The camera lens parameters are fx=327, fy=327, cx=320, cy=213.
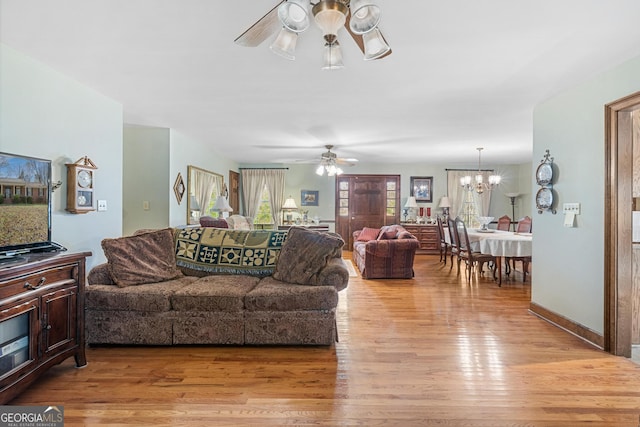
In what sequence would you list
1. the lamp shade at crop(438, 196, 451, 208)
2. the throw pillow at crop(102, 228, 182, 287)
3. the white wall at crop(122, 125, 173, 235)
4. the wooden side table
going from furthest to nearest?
the lamp shade at crop(438, 196, 451, 208)
the wooden side table
the white wall at crop(122, 125, 173, 235)
the throw pillow at crop(102, 228, 182, 287)

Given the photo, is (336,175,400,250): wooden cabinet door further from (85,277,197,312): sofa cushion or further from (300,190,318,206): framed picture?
(85,277,197,312): sofa cushion

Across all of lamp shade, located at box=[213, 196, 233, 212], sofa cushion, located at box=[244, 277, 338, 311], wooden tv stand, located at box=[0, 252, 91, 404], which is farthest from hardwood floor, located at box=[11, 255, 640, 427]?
lamp shade, located at box=[213, 196, 233, 212]

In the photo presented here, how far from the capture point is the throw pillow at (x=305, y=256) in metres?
2.98

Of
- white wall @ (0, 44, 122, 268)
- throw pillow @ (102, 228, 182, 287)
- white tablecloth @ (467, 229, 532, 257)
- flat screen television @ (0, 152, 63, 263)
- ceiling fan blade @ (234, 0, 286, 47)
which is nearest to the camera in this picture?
ceiling fan blade @ (234, 0, 286, 47)

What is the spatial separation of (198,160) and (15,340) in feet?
14.4

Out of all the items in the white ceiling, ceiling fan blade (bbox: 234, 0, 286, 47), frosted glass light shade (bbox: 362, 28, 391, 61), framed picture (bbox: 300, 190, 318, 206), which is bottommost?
framed picture (bbox: 300, 190, 318, 206)

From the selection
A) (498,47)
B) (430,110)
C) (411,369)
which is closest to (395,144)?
(430,110)

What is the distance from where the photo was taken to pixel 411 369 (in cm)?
238

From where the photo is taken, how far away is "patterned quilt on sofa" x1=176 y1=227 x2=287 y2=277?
333cm

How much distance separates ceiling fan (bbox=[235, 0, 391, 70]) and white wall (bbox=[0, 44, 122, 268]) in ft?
6.79

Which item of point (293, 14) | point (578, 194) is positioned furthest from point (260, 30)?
point (578, 194)

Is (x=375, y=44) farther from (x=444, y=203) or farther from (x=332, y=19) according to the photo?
(x=444, y=203)

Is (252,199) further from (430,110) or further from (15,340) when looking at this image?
(15,340)

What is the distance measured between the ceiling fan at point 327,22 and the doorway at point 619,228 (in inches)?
89.9
